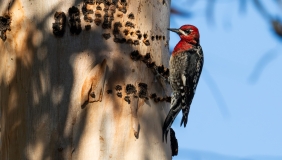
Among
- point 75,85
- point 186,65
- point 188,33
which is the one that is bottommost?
point 75,85

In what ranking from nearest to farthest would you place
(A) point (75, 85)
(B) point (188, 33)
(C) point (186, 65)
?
(A) point (75, 85)
(C) point (186, 65)
(B) point (188, 33)

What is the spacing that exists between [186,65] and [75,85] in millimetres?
2058

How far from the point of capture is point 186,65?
4020mm

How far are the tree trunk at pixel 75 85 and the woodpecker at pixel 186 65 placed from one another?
1155 mm

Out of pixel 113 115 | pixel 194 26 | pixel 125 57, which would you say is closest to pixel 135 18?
pixel 125 57

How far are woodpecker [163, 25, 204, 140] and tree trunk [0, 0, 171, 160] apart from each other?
1.15m

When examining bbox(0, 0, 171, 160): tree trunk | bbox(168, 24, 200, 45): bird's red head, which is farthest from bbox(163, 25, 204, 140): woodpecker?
bbox(0, 0, 171, 160): tree trunk

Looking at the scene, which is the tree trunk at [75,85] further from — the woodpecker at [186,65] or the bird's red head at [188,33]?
the bird's red head at [188,33]

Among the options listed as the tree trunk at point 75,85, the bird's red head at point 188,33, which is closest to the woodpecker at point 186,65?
the bird's red head at point 188,33

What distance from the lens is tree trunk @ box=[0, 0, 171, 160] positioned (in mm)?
2057

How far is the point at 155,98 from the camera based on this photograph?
94.7 inches

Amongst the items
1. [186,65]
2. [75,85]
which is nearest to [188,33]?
[186,65]

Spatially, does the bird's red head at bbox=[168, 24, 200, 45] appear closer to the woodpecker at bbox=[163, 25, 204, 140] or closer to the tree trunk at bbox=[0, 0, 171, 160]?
the woodpecker at bbox=[163, 25, 204, 140]

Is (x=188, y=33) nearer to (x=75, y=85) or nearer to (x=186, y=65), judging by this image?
(x=186, y=65)
